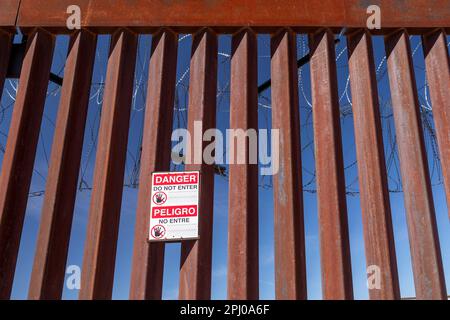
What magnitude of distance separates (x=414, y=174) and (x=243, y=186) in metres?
1.62

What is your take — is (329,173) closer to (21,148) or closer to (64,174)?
(64,174)

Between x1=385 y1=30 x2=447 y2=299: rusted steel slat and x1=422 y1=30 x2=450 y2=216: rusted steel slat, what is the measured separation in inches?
9.8

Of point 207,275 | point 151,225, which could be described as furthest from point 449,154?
point 151,225

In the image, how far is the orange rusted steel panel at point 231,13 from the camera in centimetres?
495

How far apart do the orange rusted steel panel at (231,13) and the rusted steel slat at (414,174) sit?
31cm

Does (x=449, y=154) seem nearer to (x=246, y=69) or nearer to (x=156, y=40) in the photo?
(x=246, y=69)

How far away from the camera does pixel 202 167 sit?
14.4ft

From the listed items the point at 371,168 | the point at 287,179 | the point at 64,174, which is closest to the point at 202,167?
the point at 287,179

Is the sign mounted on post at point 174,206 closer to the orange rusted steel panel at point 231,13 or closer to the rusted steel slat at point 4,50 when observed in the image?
the orange rusted steel panel at point 231,13

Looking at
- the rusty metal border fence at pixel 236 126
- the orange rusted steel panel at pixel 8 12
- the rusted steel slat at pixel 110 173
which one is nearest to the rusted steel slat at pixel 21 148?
the rusty metal border fence at pixel 236 126

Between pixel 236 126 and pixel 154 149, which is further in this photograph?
pixel 236 126

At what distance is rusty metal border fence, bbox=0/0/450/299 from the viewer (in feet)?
13.5

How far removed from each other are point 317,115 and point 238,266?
1.68 meters

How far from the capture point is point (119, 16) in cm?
497
